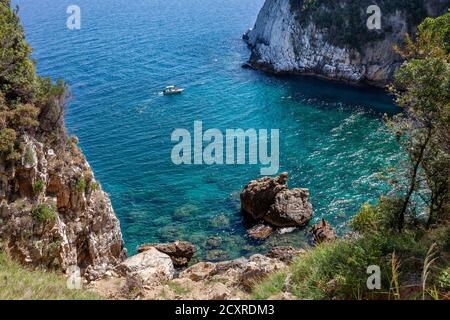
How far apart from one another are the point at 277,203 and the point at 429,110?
24912 mm

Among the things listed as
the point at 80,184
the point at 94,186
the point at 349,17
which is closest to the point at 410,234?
the point at 80,184

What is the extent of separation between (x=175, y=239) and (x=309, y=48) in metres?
50.2

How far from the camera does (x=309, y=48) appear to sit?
75812mm

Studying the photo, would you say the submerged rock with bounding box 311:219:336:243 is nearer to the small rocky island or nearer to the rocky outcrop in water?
the small rocky island

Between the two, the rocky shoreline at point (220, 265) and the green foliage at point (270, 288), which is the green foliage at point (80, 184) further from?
the green foliage at point (270, 288)

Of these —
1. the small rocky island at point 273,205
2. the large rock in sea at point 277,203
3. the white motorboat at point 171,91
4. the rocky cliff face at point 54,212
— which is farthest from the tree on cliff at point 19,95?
the white motorboat at point 171,91

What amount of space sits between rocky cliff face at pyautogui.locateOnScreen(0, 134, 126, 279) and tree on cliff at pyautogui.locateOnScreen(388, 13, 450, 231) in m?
16.8

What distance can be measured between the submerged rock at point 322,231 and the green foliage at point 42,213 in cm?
2102

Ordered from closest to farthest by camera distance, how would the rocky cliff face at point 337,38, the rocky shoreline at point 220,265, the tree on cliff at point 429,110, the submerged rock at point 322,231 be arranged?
the tree on cliff at point 429,110 → the rocky shoreline at point 220,265 → the submerged rock at point 322,231 → the rocky cliff face at point 337,38

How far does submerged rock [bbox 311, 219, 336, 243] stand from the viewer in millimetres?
34963

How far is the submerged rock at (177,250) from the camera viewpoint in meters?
34.6

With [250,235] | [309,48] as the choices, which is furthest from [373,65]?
[250,235]

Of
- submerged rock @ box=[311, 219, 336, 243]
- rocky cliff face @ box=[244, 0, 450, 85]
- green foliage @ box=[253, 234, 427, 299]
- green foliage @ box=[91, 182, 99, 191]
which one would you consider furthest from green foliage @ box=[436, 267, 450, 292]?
rocky cliff face @ box=[244, 0, 450, 85]

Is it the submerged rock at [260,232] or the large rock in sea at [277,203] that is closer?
the submerged rock at [260,232]
